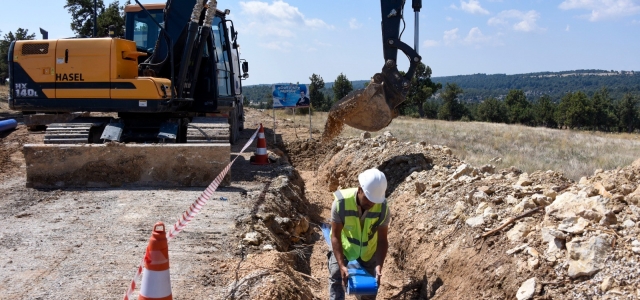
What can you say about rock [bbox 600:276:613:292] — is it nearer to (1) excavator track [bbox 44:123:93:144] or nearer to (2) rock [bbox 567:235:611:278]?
(2) rock [bbox 567:235:611:278]

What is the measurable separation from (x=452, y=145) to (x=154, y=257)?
13.6 m

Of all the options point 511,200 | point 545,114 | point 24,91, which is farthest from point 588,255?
point 545,114

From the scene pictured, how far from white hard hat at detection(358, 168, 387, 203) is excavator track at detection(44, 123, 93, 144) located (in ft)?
22.5

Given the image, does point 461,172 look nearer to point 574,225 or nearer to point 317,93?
point 574,225

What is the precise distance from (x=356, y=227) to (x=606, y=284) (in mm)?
1860

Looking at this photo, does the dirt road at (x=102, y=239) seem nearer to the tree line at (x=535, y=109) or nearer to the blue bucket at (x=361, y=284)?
the blue bucket at (x=361, y=284)

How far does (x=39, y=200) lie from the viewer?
7742mm

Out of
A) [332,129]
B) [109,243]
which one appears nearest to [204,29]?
[332,129]

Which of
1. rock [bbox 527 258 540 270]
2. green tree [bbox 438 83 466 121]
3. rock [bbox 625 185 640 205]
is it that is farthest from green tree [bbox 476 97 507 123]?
rock [bbox 527 258 540 270]

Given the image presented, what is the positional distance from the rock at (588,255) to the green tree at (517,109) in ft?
229

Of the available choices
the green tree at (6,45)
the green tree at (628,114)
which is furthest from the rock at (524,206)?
the green tree at (628,114)

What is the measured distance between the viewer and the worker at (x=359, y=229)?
444cm

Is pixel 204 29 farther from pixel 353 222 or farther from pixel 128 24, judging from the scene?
pixel 353 222

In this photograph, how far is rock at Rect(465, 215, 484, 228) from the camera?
5707 millimetres
